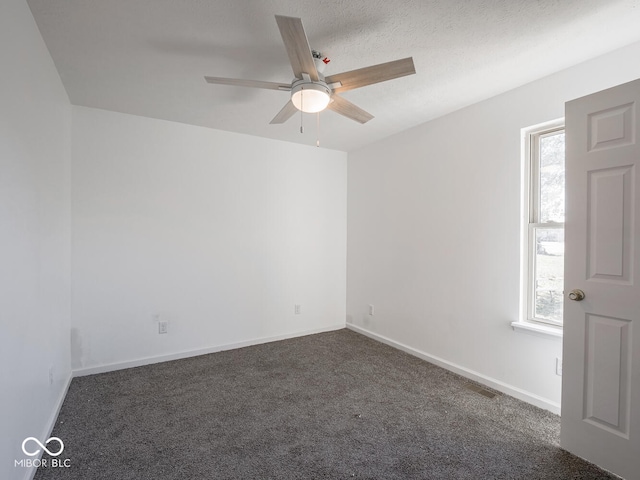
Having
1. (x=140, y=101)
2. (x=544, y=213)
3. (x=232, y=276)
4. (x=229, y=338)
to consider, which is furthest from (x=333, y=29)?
(x=229, y=338)

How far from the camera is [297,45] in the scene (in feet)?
5.11

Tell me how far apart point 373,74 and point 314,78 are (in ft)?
1.12

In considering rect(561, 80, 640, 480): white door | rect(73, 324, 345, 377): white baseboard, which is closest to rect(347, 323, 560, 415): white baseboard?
rect(561, 80, 640, 480): white door

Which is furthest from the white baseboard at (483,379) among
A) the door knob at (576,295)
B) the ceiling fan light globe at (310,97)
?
the ceiling fan light globe at (310,97)

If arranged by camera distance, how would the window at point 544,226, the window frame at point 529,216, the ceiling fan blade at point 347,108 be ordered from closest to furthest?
the ceiling fan blade at point 347,108, the window at point 544,226, the window frame at point 529,216

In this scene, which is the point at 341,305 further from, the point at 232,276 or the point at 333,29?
the point at 333,29

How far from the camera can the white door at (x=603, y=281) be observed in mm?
1669

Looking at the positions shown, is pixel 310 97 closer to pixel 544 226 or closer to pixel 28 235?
pixel 28 235

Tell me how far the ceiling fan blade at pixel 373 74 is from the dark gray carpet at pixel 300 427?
224 centimetres

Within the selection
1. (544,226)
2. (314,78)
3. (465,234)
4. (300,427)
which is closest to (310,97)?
(314,78)

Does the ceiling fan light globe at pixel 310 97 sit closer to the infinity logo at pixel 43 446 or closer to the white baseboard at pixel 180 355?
the infinity logo at pixel 43 446

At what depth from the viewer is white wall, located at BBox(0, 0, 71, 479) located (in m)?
1.42

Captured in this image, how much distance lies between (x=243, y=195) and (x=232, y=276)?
3.18 ft

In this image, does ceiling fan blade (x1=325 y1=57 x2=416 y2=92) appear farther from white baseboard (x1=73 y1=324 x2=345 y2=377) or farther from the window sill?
white baseboard (x1=73 y1=324 x2=345 y2=377)
